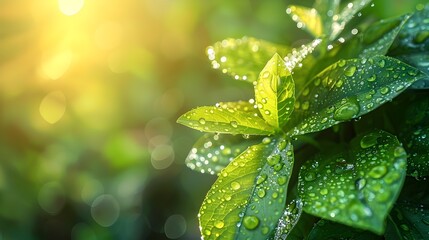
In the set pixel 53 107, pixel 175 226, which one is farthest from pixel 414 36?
pixel 53 107

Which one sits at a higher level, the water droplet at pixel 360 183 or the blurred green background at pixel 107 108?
the water droplet at pixel 360 183

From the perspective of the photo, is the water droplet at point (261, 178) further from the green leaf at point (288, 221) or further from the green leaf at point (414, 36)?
the green leaf at point (414, 36)

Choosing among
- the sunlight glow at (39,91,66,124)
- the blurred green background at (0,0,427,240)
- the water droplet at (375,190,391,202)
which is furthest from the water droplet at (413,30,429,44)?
the sunlight glow at (39,91,66,124)

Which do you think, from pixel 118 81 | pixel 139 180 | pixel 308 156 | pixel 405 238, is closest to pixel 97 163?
pixel 139 180

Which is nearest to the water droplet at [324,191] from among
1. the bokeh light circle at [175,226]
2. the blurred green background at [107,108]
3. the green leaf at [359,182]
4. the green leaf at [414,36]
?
the green leaf at [359,182]

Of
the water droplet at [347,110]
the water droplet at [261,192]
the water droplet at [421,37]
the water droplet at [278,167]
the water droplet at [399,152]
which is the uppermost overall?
the water droplet at [347,110]

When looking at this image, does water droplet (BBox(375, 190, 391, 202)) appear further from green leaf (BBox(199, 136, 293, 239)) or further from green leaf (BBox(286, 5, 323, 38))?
green leaf (BBox(286, 5, 323, 38))
